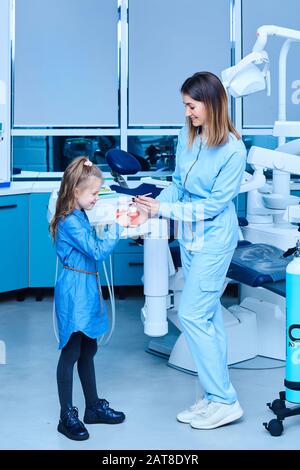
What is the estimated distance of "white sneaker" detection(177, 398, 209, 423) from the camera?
3.36 m

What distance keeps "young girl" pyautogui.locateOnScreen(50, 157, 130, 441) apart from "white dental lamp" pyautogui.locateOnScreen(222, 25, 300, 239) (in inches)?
43.3

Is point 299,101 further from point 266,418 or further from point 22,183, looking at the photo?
point 266,418

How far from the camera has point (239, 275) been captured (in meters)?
3.90

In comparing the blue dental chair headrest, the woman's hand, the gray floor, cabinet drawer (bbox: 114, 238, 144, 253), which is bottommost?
the gray floor

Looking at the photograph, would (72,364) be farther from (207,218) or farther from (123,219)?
(207,218)

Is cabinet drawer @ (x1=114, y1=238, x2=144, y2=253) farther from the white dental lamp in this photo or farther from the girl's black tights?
the girl's black tights

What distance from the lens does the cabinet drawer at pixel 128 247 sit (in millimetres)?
5457

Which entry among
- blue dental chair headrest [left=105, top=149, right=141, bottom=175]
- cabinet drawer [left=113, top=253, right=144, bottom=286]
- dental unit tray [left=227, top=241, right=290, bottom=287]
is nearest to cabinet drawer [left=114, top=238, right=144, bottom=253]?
cabinet drawer [left=113, top=253, right=144, bottom=286]

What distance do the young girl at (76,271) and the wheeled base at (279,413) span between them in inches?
26.5

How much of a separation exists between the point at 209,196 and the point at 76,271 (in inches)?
22.0

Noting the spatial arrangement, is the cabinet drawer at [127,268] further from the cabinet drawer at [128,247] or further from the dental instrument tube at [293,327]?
the dental instrument tube at [293,327]

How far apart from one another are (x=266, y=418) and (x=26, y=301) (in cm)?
246

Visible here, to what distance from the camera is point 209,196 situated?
10.6ft

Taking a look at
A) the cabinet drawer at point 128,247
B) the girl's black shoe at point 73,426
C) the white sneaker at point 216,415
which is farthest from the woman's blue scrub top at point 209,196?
the cabinet drawer at point 128,247
